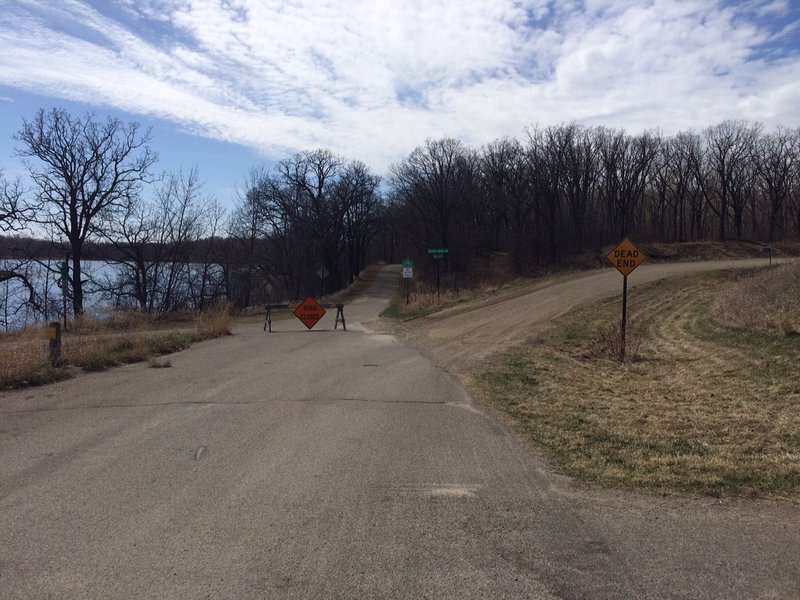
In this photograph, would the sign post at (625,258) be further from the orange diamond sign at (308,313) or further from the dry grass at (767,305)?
the orange diamond sign at (308,313)

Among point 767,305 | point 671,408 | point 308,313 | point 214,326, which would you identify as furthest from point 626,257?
point 214,326

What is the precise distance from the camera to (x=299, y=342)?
20297 millimetres

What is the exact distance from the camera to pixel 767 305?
690 inches

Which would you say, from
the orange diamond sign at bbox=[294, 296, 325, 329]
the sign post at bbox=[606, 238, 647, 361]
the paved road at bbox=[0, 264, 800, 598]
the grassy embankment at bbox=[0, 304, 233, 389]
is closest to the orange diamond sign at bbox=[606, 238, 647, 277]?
the sign post at bbox=[606, 238, 647, 361]

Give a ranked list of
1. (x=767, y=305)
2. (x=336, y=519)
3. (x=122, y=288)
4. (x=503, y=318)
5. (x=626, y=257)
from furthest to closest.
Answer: (x=122, y=288) → (x=503, y=318) → (x=767, y=305) → (x=626, y=257) → (x=336, y=519)

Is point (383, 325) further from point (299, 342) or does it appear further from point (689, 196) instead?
point (689, 196)

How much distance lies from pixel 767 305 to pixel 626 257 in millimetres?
4848

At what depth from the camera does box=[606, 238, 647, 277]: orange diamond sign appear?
622 inches

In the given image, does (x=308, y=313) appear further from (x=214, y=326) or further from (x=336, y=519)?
(x=336, y=519)

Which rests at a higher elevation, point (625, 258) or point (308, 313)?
point (625, 258)

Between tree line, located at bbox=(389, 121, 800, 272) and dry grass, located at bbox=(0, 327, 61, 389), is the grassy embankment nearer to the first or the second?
dry grass, located at bbox=(0, 327, 61, 389)

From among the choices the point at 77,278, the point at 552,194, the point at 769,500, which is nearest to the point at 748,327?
the point at 769,500

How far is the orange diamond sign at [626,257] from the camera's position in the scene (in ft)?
51.8

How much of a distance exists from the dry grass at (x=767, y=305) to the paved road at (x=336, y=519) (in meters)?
9.75
